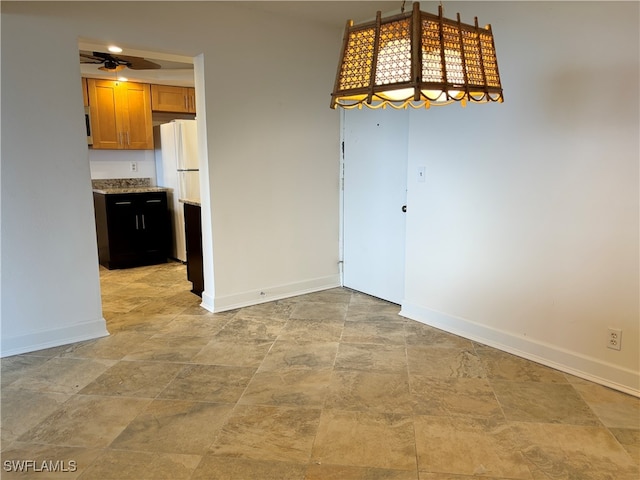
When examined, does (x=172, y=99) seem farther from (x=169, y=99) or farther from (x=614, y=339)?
(x=614, y=339)

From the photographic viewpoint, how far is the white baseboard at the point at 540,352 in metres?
2.54

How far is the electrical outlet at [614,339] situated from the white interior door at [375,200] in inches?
65.9

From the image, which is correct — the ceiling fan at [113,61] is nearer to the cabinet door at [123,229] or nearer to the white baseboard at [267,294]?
the cabinet door at [123,229]

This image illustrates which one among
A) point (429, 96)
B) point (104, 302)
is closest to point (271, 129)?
point (104, 302)

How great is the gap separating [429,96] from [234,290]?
2680 mm

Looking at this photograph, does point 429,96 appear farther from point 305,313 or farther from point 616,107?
point 305,313

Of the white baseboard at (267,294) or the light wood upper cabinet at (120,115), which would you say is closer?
the white baseboard at (267,294)

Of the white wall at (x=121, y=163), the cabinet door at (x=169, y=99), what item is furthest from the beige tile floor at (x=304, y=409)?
the cabinet door at (x=169, y=99)

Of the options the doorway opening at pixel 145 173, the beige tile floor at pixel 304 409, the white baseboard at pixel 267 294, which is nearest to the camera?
the beige tile floor at pixel 304 409

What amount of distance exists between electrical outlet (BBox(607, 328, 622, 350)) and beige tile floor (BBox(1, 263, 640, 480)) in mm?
249

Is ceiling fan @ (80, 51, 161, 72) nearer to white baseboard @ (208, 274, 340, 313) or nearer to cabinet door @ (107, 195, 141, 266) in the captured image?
cabinet door @ (107, 195, 141, 266)

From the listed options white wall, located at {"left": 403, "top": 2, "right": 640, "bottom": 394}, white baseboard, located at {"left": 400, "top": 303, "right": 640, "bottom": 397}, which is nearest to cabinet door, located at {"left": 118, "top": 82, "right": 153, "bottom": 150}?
white wall, located at {"left": 403, "top": 2, "right": 640, "bottom": 394}

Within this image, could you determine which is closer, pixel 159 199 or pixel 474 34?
pixel 474 34

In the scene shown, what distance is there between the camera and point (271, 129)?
390 cm
